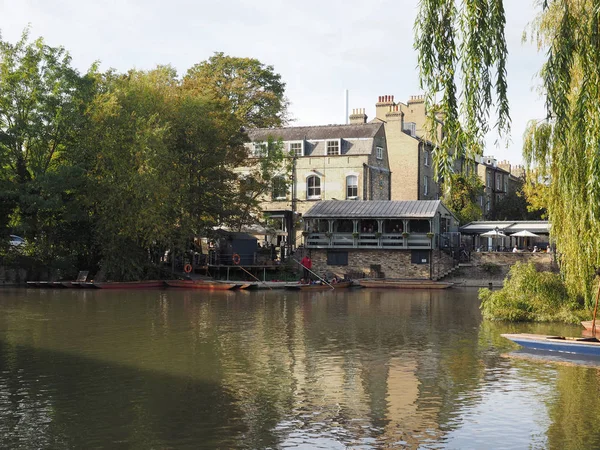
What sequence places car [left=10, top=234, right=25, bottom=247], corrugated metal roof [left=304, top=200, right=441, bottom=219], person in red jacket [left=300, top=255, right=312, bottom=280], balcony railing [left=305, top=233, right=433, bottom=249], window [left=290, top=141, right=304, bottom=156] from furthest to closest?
window [left=290, top=141, right=304, bottom=156] < corrugated metal roof [left=304, top=200, right=441, bottom=219] < balcony railing [left=305, top=233, right=433, bottom=249] < person in red jacket [left=300, top=255, right=312, bottom=280] < car [left=10, top=234, right=25, bottom=247]

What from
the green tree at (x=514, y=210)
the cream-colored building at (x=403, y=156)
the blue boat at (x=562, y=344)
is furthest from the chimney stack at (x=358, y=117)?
the blue boat at (x=562, y=344)

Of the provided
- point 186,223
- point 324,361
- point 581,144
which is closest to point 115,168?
point 186,223

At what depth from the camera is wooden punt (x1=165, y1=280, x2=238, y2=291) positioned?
44.4 m

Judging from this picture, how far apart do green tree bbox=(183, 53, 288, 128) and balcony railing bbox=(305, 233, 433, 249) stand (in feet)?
56.3

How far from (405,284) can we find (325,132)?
659 inches

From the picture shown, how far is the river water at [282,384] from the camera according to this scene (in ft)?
41.2

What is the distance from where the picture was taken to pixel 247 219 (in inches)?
2031

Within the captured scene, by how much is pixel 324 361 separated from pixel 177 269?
106 feet

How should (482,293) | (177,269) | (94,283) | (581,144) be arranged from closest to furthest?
(581,144), (482,293), (94,283), (177,269)

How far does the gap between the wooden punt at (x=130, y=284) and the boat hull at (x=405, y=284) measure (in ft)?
44.6

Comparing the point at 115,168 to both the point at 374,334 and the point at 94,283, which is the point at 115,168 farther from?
the point at 374,334

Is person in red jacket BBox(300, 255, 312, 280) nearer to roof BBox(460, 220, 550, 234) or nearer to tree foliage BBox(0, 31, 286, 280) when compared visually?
tree foliage BBox(0, 31, 286, 280)

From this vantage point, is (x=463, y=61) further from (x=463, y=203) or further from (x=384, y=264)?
(x=463, y=203)

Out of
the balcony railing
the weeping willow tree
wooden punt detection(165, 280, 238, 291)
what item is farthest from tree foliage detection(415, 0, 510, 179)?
the balcony railing
